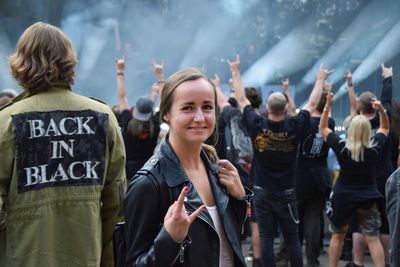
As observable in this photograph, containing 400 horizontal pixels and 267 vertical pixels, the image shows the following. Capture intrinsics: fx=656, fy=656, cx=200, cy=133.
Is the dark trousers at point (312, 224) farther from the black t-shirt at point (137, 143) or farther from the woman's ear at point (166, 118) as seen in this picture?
the woman's ear at point (166, 118)

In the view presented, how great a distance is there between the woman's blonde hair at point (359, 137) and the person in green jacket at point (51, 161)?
10.3 feet

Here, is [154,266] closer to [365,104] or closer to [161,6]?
[365,104]

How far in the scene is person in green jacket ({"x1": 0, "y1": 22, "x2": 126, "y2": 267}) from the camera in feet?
9.59

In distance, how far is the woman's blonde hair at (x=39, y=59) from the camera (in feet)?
9.87

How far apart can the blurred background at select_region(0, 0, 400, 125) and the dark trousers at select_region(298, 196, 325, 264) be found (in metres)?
1.99

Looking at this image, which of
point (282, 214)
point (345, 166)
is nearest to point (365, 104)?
point (345, 166)

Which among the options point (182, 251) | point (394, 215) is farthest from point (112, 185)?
point (394, 215)

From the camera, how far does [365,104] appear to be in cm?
636

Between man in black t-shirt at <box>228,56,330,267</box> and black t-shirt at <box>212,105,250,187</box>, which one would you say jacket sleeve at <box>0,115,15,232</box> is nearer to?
man in black t-shirt at <box>228,56,330,267</box>

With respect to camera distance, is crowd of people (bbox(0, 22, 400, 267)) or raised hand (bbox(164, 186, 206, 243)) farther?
crowd of people (bbox(0, 22, 400, 267))

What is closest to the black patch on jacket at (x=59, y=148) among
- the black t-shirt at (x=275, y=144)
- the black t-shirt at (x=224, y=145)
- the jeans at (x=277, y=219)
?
the black t-shirt at (x=275, y=144)

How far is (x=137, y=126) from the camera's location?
651 cm

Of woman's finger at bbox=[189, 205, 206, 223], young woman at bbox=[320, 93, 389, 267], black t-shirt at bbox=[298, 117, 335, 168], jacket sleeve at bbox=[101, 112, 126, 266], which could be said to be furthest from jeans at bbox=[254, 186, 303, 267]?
woman's finger at bbox=[189, 205, 206, 223]

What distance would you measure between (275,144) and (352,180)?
0.80 m
